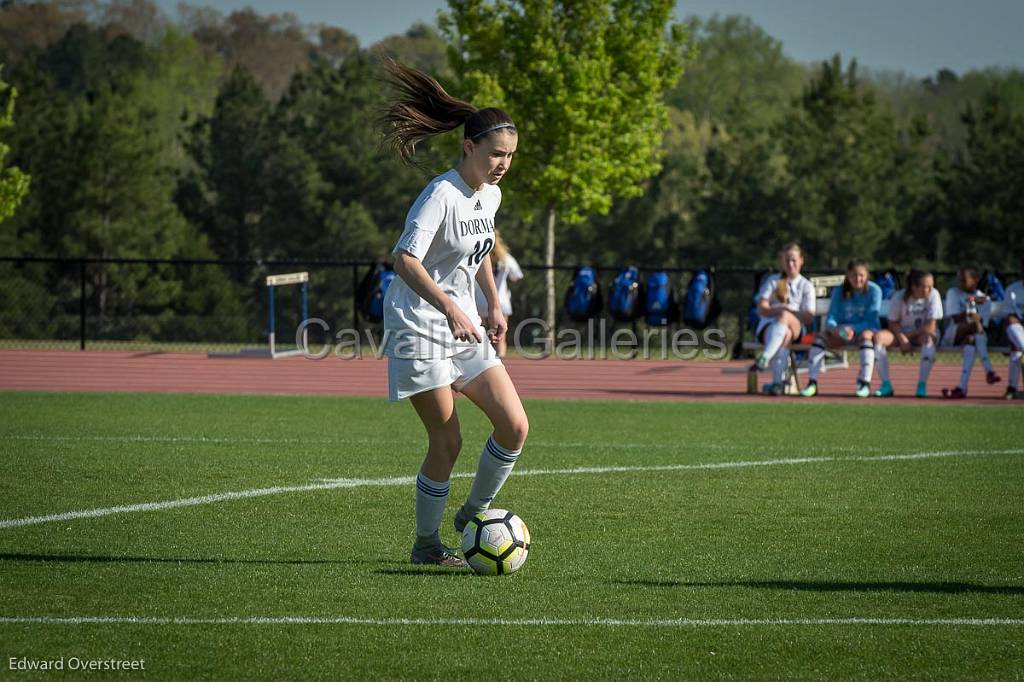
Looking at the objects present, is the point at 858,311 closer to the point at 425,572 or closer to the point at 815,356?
the point at 815,356

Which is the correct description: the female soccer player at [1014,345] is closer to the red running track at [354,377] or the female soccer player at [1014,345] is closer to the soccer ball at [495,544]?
the red running track at [354,377]

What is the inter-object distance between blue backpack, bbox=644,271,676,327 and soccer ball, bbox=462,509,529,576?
16.1 meters

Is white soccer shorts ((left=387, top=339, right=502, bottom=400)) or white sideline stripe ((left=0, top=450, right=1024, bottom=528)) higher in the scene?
white soccer shorts ((left=387, top=339, right=502, bottom=400))

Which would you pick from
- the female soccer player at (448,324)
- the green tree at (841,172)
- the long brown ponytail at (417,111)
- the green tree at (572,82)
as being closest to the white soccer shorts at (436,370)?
the female soccer player at (448,324)

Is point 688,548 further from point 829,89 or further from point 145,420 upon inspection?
point 829,89

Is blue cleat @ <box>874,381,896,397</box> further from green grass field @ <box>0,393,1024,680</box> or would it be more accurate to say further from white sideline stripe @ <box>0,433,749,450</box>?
white sideline stripe @ <box>0,433,749,450</box>

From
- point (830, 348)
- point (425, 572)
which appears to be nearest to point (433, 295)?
point (425, 572)

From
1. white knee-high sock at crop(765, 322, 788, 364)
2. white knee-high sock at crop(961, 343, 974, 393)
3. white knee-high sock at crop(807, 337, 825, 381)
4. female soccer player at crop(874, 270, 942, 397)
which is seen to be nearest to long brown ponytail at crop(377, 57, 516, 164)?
white knee-high sock at crop(765, 322, 788, 364)

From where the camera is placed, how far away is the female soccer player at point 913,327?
16.5 metres

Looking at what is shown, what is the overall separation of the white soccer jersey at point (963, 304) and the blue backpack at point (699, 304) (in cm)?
521

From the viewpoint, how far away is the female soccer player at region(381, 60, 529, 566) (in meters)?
6.21

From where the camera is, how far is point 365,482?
9016 mm

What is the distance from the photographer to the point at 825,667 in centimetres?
476

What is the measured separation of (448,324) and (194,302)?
3489 cm
